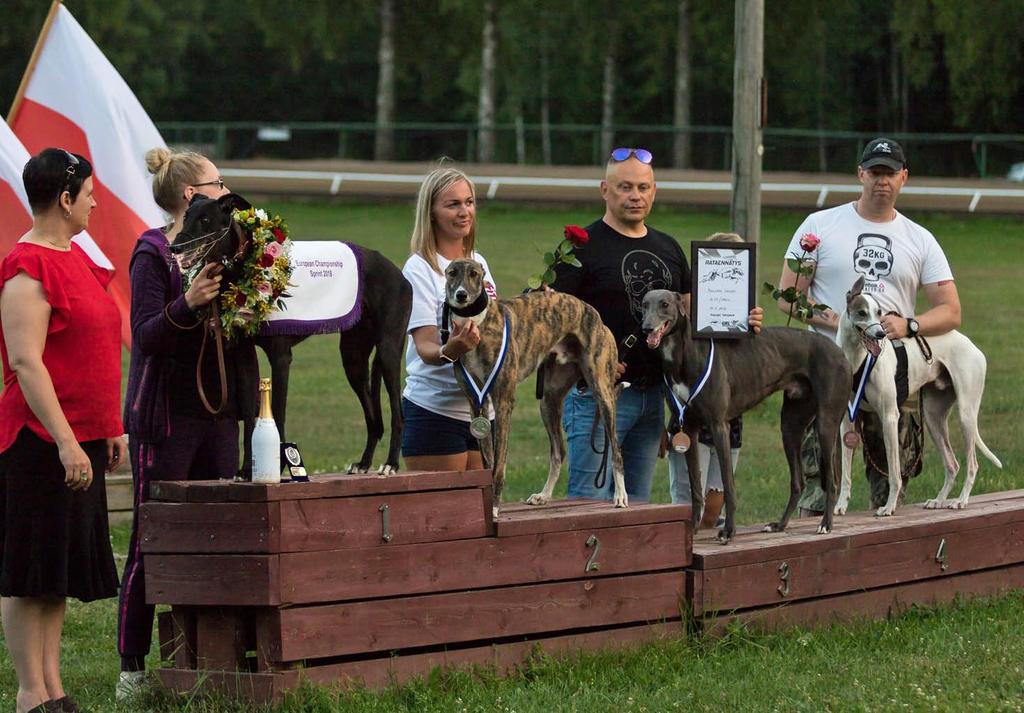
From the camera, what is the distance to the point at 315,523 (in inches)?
195

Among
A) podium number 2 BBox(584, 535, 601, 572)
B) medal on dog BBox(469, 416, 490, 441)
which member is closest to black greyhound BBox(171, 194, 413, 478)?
medal on dog BBox(469, 416, 490, 441)

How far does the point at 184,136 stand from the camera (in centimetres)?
3925

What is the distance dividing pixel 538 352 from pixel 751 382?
→ 1055 mm

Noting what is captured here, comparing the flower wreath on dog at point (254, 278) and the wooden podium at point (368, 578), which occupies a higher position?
the flower wreath on dog at point (254, 278)

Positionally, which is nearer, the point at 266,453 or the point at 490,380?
the point at 266,453

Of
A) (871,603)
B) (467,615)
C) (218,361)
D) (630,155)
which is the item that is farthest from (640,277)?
(218,361)

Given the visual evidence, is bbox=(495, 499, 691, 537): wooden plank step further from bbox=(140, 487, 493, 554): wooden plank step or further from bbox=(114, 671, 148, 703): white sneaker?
bbox=(114, 671, 148, 703): white sneaker

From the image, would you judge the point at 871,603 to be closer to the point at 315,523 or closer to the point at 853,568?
the point at 853,568

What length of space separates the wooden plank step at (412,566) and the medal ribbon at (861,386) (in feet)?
4.15

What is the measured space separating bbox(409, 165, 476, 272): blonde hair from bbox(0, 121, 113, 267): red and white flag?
3704 mm

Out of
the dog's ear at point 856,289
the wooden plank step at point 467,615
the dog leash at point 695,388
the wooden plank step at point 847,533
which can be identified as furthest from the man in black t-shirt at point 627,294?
the dog's ear at point 856,289

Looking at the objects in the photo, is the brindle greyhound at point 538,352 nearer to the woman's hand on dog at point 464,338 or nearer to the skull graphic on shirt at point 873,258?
the woman's hand on dog at point 464,338

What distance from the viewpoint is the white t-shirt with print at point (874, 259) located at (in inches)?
270

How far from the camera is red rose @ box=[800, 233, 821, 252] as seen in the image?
674 centimetres
